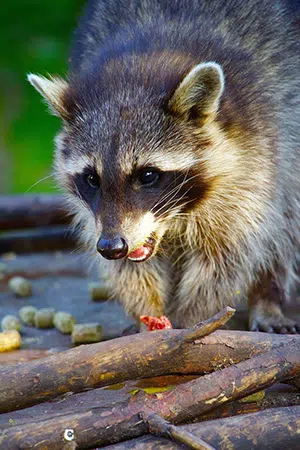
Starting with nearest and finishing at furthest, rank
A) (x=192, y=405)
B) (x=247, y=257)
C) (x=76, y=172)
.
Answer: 1. (x=192, y=405)
2. (x=76, y=172)
3. (x=247, y=257)

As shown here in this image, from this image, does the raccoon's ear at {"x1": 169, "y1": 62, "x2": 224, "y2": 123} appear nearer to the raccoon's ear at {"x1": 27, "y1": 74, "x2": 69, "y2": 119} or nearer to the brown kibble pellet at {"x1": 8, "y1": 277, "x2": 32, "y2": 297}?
the raccoon's ear at {"x1": 27, "y1": 74, "x2": 69, "y2": 119}

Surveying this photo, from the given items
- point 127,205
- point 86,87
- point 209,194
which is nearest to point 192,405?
point 127,205

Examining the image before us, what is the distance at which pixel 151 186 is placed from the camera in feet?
12.5

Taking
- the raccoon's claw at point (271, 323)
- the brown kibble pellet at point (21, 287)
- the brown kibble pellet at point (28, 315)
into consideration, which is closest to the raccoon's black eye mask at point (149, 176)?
the raccoon's claw at point (271, 323)

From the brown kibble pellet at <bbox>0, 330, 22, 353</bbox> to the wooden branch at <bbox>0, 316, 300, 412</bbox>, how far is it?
3.74 ft

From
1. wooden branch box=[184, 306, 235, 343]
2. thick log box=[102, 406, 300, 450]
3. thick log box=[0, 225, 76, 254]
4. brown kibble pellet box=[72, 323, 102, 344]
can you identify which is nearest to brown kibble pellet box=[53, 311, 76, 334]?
brown kibble pellet box=[72, 323, 102, 344]

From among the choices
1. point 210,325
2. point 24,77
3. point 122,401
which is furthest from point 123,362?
point 24,77

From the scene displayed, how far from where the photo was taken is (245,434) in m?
2.97

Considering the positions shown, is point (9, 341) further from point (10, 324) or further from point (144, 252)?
point (144, 252)

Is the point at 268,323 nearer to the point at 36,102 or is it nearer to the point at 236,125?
the point at 236,125

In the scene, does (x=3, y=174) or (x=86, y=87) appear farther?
(x=3, y=174)

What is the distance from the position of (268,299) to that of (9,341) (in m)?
1.44

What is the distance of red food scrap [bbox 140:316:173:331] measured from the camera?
13.4 ft

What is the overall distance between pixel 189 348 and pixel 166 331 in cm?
11
